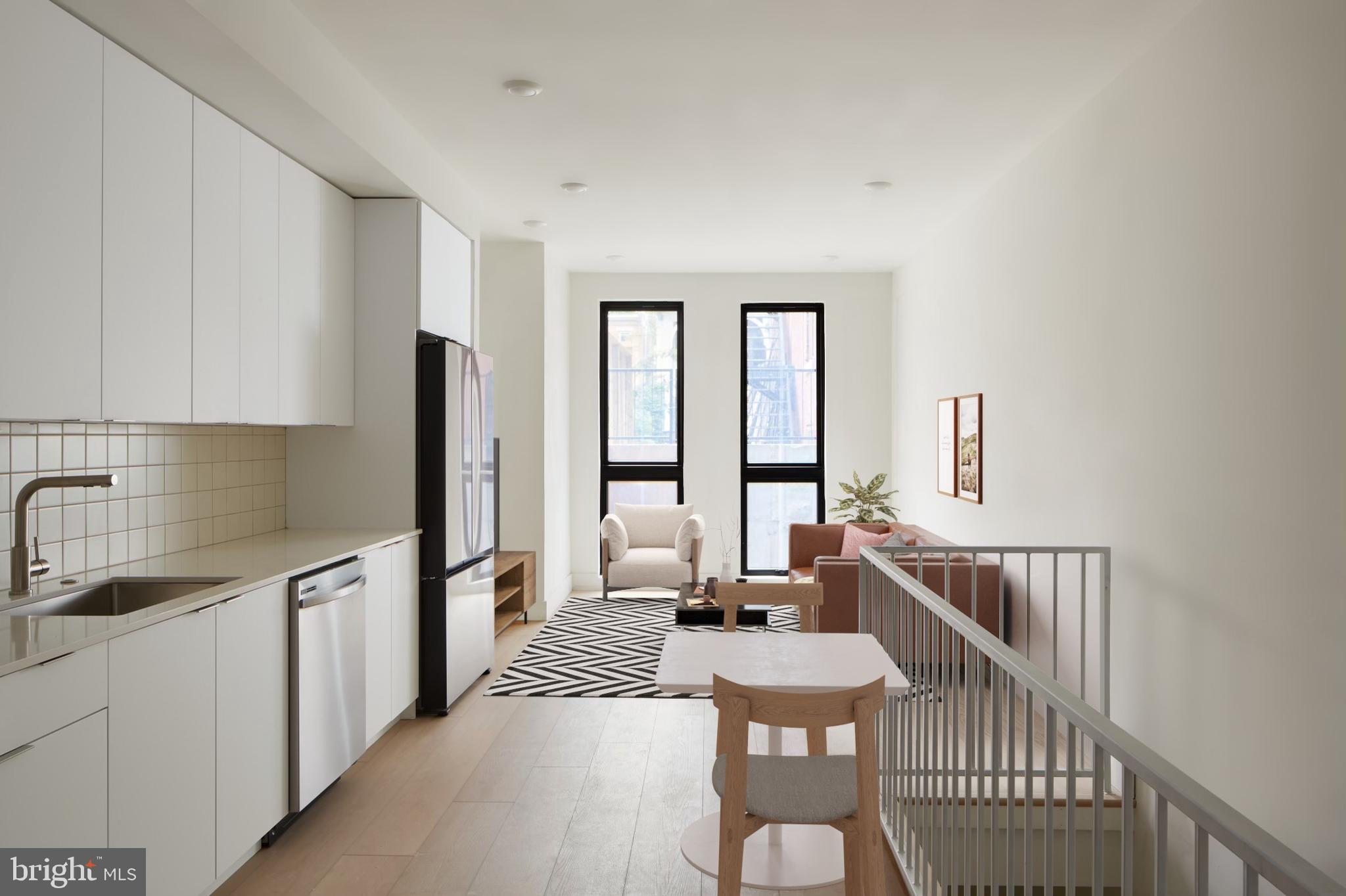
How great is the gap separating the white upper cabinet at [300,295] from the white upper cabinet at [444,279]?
1.78 ft

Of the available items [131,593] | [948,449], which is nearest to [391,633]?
[131,593]

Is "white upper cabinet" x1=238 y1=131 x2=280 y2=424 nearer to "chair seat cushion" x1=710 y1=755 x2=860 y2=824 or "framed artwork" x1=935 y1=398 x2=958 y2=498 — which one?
"chair seat cushion" x1=710 y1=755 x2=860 y2=824

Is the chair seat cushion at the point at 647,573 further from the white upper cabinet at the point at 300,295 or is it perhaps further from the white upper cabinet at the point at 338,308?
the white upper cabinet at the point at 300,295

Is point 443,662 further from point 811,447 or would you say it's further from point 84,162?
point 811,447

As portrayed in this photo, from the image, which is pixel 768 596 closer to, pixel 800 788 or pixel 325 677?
pixel 800 788

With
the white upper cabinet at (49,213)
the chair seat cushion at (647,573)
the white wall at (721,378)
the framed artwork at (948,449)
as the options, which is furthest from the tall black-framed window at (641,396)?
the white upper cabinet at (49,213)

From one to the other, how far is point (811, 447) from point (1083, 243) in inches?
172

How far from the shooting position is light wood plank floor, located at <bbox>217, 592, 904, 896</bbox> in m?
2.72

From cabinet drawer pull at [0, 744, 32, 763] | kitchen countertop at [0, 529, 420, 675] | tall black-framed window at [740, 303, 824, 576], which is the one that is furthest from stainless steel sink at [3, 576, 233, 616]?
tall black-framed window at [740, 303, 824, 576]

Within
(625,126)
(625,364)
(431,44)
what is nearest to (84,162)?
(431,44)

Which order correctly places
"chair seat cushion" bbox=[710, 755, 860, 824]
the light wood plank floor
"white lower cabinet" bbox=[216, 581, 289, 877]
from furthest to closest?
the light wood plank floor, "white lower cabinet" bbox=[216, 581, 289, 877], "chair seat cushion" bbox=[710, 755, 860, 824]

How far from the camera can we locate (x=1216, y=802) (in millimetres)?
1071

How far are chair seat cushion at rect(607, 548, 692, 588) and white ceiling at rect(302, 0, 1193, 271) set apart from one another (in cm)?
279

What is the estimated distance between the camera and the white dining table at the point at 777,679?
236 cm
